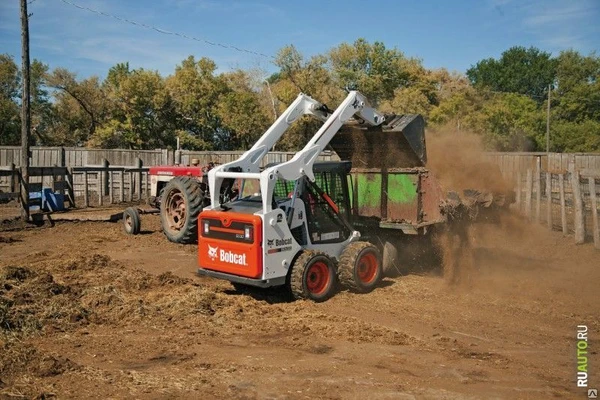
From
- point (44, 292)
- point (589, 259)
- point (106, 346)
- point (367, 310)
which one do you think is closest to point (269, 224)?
point (367, 310)

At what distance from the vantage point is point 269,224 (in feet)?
26.1

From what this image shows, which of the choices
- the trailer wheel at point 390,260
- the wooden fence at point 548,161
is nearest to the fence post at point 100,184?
the trailer wheel at point 390,260

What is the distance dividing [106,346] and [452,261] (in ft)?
19.8

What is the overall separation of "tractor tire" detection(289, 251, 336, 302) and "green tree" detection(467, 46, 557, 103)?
2216 inches

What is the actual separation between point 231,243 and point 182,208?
5184 millimetres

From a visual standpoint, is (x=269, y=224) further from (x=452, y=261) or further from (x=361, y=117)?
(x=452, y=261)

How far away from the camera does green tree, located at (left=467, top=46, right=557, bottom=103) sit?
61.8m

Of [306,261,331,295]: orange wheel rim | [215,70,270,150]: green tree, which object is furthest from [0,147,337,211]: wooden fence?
[306,261,331,295]: orange wheel rim

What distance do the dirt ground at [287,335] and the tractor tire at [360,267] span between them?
0.18m

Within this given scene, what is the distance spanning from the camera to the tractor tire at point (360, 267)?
881cm

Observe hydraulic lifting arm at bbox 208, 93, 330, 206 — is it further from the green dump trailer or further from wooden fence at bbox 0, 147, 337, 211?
wooden fence at bbox 0, 147, 337, 211

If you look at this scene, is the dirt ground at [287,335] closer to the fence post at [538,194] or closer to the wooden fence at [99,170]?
the fence post at [538,194]

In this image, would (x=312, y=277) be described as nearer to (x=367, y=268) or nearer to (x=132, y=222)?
(x=367, y=268)

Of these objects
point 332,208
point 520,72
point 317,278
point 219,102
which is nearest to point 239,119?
point 219,102
